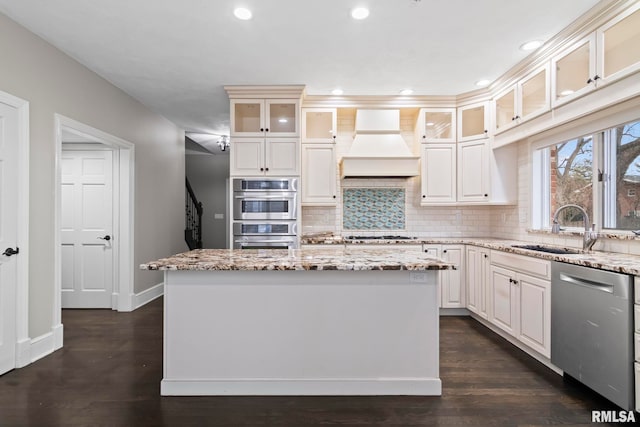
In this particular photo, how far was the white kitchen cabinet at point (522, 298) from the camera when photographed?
8.20 feet

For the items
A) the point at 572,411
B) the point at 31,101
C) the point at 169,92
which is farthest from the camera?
the point at 169,92

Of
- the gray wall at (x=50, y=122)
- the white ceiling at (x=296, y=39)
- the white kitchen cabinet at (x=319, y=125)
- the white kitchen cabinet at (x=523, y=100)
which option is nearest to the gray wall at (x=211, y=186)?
the gray wall at (x=50, y=122)

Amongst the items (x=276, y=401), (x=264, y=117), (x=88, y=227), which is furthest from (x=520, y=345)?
(x=88, y=227)

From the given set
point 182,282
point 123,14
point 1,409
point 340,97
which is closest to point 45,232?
point 1,409

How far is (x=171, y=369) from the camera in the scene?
2139 mm

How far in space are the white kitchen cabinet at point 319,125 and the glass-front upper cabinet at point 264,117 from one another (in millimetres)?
346

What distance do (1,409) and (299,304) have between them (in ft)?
6.33

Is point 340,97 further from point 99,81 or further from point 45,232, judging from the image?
point 45,232

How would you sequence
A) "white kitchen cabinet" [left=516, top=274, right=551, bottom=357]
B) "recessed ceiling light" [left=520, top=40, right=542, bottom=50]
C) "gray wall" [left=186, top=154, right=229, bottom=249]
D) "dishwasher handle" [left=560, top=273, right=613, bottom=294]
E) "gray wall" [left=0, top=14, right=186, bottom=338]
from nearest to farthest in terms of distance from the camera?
"dishwasher handle" [left=560, top=273, right=613, bottom=294] < "white kitchen cabinet" [left=516, top=274, right=551, bottom=357] < "gray wall" [left=0, top=14, right=186, bottom=338] < "recessed ceiling light" [left=520, top=40, right=542, bottom=50] < "gray wall" [left=186, top=154, right=229, bottom=249]

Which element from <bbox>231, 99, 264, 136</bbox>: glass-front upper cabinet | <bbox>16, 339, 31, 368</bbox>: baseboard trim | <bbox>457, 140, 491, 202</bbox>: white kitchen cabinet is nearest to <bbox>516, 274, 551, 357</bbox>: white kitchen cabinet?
<bbox>457, 140, 491, 202</bbox>: white kitchen cabinet

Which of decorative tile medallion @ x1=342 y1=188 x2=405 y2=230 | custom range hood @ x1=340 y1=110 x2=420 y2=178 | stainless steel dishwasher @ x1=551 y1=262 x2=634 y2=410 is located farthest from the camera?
decorative tile medallion @ x1=342 y1=188 x2=405 y2=230

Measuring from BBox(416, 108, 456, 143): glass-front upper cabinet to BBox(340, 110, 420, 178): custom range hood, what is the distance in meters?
0.29

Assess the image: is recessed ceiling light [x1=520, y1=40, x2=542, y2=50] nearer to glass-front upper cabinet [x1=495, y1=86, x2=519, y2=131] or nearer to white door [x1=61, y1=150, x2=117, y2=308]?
glass-front upper cabinet [x1=495, y1=86, x2=519, y2=131]

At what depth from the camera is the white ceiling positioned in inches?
92.2
